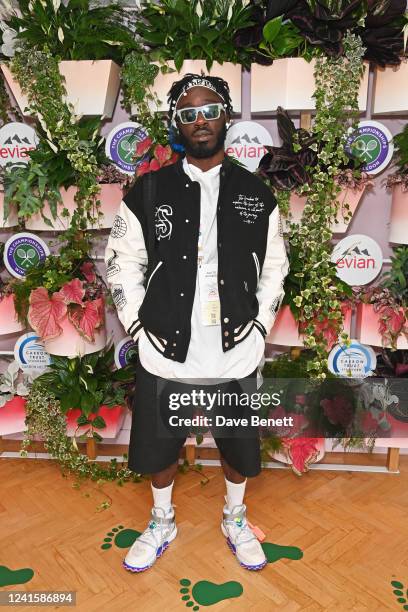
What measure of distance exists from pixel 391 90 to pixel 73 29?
170cm

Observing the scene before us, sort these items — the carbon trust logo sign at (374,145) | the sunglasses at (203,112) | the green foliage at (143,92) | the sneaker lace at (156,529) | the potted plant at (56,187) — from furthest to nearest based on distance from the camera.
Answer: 1. the carbon trust logo sign at (374,145)
2. the potted plant at (56,187)
3. the green foliage at (143,92)
4. the sneaker lace at (156,529)
5. the sunglasses at (203,112)

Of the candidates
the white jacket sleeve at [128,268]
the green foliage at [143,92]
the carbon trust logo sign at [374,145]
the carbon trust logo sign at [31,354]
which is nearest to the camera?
the white jacket sleeve at [128,268]

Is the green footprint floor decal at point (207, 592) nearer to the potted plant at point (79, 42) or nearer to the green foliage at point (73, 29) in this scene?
the potted plant at point (79, 42)

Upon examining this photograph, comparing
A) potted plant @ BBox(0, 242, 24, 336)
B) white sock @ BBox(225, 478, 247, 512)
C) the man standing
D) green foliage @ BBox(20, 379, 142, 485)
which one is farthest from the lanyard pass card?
potted plant @ BBox(0, 242, 24, 336)

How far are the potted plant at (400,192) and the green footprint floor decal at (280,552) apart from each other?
66.7 inches

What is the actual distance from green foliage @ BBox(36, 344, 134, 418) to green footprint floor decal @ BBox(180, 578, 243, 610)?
3.55 feet

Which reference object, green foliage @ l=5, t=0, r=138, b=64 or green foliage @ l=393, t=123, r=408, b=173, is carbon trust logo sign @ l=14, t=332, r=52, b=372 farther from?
green foliage @ l=393, t=123, r=408, b=173

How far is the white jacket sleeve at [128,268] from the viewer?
2199 millimetres

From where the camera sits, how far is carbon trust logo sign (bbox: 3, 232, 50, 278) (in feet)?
10.0

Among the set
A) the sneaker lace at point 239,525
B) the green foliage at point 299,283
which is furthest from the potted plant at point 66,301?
the sneaker lace at point 239,525

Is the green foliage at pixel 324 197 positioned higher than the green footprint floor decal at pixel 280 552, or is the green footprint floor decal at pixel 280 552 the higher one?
the green foliage at pixel 324 197

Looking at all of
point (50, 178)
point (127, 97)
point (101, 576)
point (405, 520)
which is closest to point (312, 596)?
point (405, 520)

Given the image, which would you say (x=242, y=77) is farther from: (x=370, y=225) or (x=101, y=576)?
(x=101, y=576)

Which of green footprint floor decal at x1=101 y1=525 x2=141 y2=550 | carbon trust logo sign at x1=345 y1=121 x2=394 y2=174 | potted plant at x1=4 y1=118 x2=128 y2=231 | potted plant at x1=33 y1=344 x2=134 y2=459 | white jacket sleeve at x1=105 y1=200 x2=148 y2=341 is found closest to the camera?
white jacket sleeve at x1=105 y1=200 x2=148 y2=341
